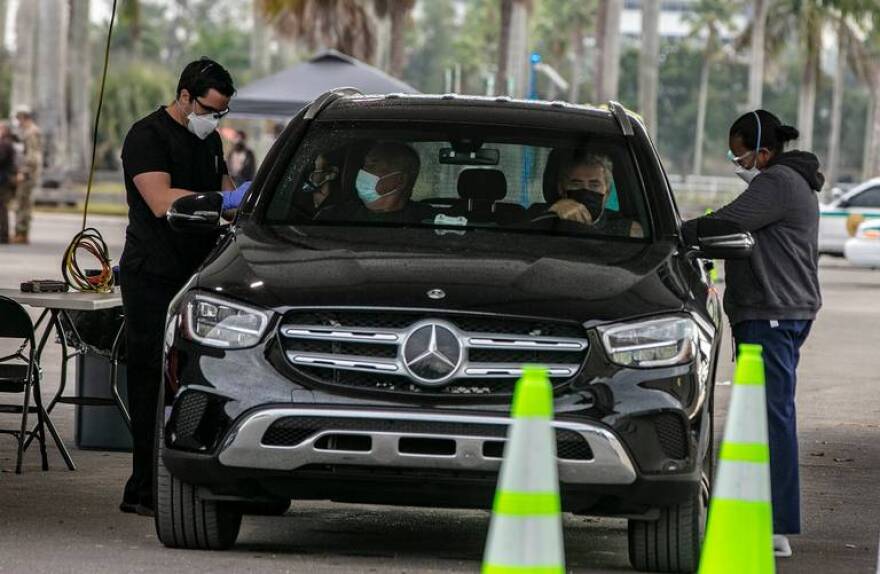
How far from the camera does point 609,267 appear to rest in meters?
7.38

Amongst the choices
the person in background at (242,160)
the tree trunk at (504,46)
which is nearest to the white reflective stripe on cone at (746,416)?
the person in background at (242,160)

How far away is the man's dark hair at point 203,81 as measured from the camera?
8.63 metres

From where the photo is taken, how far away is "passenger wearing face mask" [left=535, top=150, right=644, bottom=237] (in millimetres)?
8016

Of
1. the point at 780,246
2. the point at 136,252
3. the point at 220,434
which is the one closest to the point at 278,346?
the point at 220,434

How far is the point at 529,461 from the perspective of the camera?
15.4ft

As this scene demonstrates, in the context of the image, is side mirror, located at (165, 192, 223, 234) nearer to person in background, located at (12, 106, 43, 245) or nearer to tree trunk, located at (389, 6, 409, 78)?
person in background, located at (12, 106, 43, 245)

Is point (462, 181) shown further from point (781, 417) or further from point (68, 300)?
point (68, 300)

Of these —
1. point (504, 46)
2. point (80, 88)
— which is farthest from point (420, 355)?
point (80, 88)

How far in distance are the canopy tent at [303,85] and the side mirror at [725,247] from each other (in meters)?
18.7

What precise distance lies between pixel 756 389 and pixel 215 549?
97.0 inches

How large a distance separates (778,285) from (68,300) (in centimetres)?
305

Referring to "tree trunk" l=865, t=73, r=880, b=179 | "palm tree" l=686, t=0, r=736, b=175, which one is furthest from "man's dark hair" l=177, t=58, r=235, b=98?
"palm tree" l=686, t=0, r=736, b=175

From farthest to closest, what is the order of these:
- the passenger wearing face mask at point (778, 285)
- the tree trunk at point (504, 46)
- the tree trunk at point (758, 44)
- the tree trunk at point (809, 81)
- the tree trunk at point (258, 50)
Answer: the tree trunk at point (809, 81), the tree trunk at point (758, 44), the tree trunk at point (258, 50), the tree trunk at point (504, 46), the passenger wearing face mask at point (778, 285)

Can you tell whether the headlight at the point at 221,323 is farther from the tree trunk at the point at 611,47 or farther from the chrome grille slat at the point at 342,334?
the tree trunk at the point at 611,47
